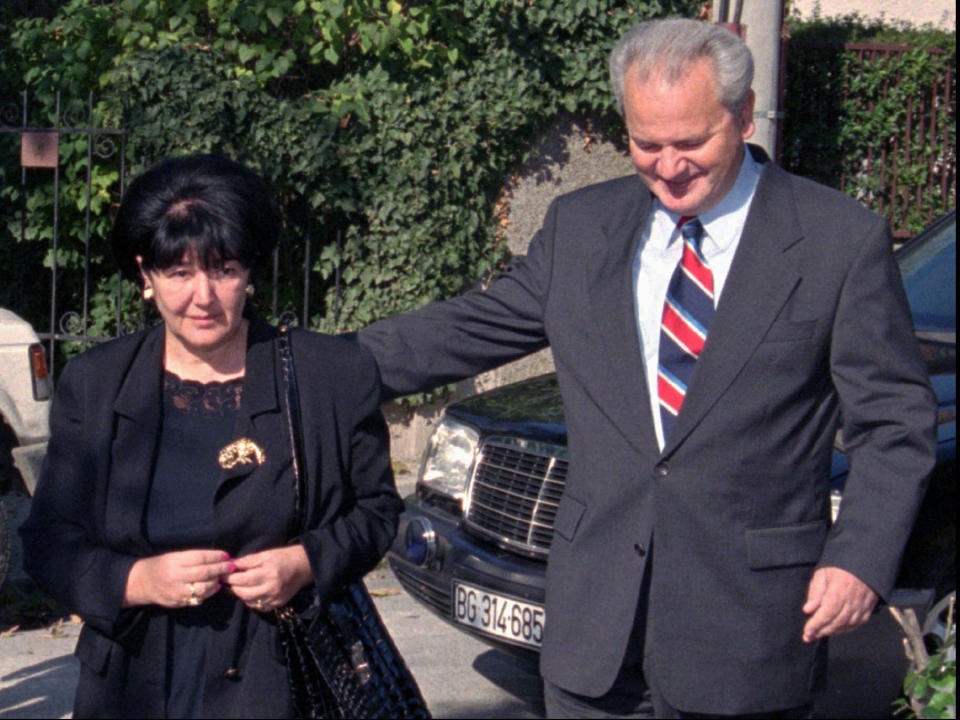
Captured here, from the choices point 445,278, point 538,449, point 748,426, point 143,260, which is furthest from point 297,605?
point 445,278

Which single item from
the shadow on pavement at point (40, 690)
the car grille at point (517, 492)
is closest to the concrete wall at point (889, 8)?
the car grille at point (517, 492)

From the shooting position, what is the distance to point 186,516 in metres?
2.41

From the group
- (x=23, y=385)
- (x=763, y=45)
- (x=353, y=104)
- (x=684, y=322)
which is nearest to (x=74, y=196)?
(x=353, y=104)

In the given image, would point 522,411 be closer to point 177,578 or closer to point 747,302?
point 747,302

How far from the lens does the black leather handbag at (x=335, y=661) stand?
238 cm

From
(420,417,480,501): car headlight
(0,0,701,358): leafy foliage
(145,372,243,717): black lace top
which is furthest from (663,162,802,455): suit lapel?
(0,0,701,358): leafy foliage


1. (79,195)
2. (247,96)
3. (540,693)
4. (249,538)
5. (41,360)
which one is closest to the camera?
(249,538)

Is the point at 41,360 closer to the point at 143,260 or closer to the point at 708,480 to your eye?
the point at 143,260

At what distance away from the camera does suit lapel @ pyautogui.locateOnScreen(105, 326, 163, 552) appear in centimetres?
240

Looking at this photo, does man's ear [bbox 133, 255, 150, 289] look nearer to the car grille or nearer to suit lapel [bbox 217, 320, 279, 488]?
suit lapel [bbox 217, 320, 279, 488]

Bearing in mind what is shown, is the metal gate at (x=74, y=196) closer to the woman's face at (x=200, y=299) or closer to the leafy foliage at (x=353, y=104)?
the leafy foliage at (x=353, y=104)

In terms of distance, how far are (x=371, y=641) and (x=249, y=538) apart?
0.92 ft

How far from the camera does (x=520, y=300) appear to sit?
284 centimetres

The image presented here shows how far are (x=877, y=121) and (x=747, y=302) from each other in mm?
9050
